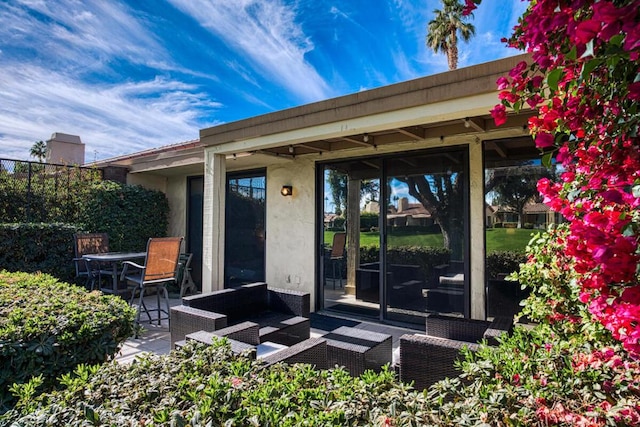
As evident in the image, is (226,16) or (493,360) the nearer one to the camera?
(493,360)

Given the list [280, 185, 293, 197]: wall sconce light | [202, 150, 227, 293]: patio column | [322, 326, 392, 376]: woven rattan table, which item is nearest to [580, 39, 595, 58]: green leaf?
[322, 326, 392, 376]: woven rattan table

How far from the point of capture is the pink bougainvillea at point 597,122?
815 millimetres

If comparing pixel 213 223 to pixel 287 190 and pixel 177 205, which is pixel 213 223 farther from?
pixel 177 205

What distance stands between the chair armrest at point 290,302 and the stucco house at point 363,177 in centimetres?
119

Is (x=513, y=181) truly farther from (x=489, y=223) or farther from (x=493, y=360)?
(x=493, y=360)

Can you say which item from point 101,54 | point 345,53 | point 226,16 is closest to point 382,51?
point 345,53

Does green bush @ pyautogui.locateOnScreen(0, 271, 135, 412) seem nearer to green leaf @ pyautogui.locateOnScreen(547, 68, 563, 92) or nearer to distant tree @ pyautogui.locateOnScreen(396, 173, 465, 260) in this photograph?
green leaf @ pyautogui.locateOnScreen(547, 68, 563, 92)

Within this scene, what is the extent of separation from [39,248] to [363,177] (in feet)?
18.7

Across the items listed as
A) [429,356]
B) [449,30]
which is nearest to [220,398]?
[429,356]

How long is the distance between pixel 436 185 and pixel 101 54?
7626mm

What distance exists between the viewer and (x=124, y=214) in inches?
305

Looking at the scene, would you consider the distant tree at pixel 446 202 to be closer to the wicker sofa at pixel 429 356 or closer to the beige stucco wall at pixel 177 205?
the wicker sofa at pixel 429 356

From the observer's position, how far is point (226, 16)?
24.5 ft

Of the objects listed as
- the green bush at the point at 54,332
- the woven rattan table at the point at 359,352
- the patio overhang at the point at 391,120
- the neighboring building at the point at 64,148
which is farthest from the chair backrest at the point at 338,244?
the neighboring building at the point at 64,148
